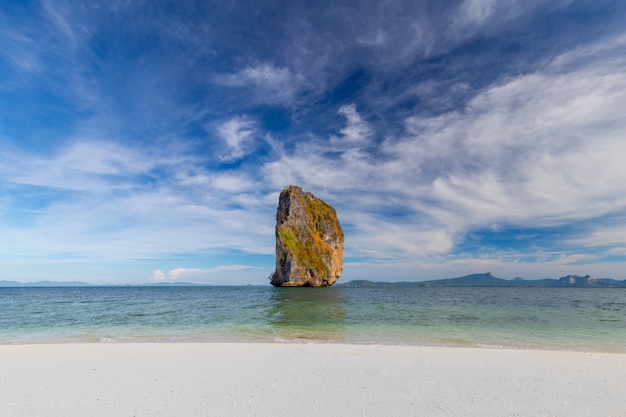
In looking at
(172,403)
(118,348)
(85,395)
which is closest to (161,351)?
(118,348)

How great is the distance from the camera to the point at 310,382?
7.93 m

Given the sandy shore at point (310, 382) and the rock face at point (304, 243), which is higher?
the rock face at point (304, 243)

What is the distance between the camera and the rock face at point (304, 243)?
104 m

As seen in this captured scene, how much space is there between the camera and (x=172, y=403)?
21.6ft

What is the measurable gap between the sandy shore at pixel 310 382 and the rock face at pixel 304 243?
304ft

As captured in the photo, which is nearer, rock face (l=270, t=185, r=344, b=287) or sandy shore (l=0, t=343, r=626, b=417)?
sandy shore (l=0, t=343, r=626, b=417)

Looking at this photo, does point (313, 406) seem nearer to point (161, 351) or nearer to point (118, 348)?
point (161, 351)

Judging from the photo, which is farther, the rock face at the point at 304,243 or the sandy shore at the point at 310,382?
the rock face at the point at 304,243

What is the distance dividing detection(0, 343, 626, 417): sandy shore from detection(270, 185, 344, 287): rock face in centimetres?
9260

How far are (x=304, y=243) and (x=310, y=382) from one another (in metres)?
101

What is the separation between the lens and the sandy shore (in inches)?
249

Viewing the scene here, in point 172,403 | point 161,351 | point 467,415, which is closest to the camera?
point 467,415

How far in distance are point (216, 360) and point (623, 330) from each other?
967 inches

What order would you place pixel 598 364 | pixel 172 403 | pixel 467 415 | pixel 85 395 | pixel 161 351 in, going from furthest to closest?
1. pixel 161 351
2. pixel 598 364
3. pixel 85 395
4. pixel 172 403
5. pixel 467 415
